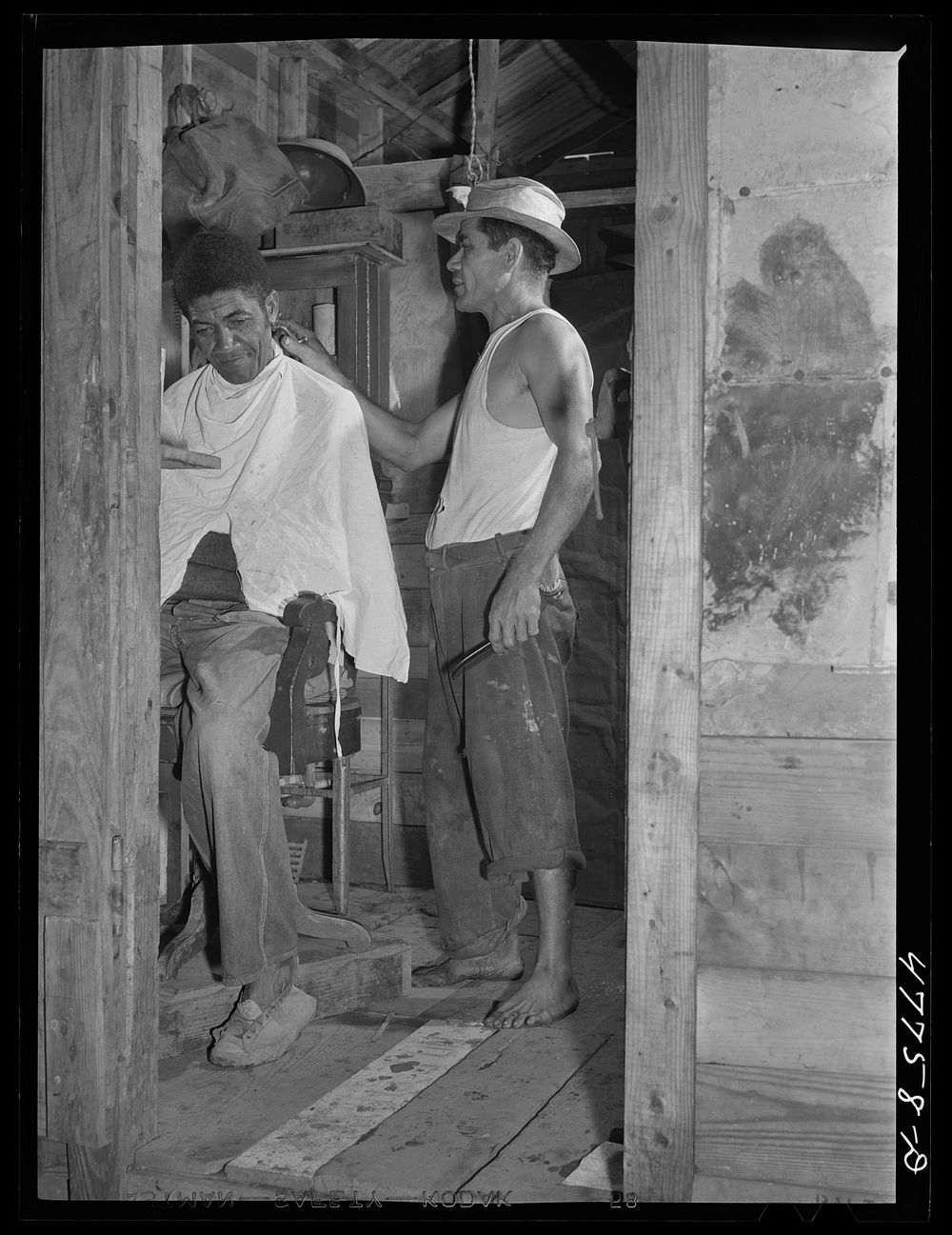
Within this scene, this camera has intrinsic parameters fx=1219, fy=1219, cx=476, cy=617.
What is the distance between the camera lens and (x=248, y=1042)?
283 centimetres

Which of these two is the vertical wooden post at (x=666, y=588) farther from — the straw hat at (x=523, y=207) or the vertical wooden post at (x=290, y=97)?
the vertical wooden post at (x=290, y=97)

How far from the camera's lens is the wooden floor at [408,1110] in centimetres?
225

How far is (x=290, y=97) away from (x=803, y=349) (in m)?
3.13

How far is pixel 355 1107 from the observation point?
259 centimetres

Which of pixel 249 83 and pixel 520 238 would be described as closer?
pixel 520 238

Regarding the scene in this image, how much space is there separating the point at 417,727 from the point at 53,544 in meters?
2.58

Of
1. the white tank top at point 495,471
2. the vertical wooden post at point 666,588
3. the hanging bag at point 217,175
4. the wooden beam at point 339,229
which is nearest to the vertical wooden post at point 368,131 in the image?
the wooden beam at point 339,229

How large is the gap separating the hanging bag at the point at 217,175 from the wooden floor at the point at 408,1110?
6.89 ft

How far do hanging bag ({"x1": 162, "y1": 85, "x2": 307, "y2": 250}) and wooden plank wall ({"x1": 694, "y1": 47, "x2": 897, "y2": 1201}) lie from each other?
5.91 feet

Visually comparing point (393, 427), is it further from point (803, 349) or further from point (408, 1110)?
point (408, 1110)

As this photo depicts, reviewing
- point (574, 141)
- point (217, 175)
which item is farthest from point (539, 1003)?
point (574, 141)

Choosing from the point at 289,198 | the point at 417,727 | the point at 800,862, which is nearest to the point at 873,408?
the point at 800,862

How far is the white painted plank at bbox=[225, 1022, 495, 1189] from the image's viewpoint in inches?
90.4

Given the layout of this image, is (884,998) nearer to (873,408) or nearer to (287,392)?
(873,408)
